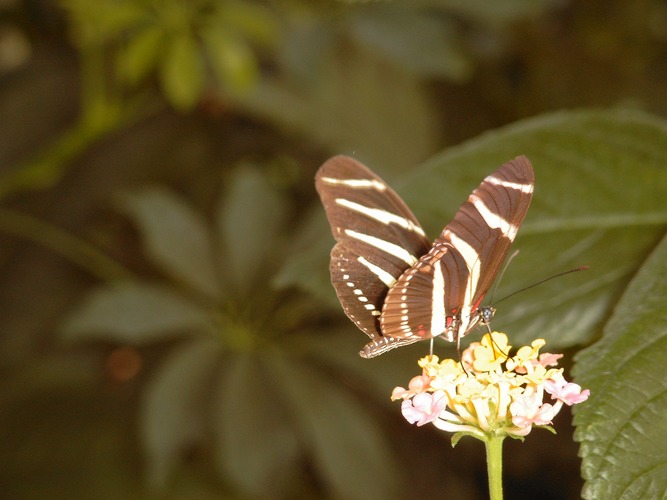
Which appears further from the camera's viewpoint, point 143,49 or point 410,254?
point 143,49

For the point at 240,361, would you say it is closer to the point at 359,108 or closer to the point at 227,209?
the point at 227,209

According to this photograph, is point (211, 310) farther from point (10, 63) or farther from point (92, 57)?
point (10, 63)

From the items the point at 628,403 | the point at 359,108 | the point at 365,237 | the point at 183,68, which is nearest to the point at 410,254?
the point at 365,237

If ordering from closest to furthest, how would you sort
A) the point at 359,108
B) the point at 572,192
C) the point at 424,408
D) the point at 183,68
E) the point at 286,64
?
the point at 424,408 < the point at 572,192 < the point at 183,68 < the point at 286,64 < the point at 359,108

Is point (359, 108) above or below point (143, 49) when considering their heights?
above

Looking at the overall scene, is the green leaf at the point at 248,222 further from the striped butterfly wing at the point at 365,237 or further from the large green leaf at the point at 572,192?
the striped butterfly wing at the point at 365,237

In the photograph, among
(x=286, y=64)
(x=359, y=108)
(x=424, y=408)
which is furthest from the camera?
(x=359, y=108)

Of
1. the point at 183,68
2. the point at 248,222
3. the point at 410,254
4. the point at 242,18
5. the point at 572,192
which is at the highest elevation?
the point at 242,18
